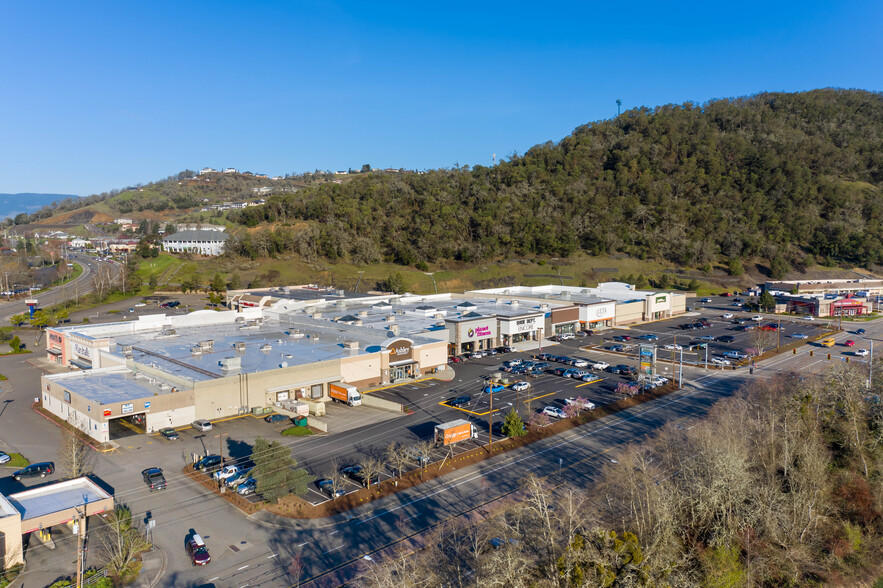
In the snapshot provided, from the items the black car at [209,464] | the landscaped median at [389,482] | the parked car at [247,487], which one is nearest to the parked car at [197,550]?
the landscaped median at [389,482]

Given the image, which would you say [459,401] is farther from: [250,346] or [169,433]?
[250,346]

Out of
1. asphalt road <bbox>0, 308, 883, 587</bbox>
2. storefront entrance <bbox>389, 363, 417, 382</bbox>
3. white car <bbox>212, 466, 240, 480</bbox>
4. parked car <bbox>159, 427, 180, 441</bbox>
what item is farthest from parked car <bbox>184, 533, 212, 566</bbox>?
storefront entrance <bbox>389, 363, 417, 382</bbox>

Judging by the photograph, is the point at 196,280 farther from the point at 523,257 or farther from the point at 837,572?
the point at 837,572

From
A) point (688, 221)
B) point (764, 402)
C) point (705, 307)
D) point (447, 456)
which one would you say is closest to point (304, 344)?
point (447, 456)

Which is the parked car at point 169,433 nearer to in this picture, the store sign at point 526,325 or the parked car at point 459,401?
the parked car at point 459,401

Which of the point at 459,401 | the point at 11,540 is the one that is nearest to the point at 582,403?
the point at 459,401

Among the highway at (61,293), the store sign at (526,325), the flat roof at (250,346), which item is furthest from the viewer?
the highway at (61,293)
